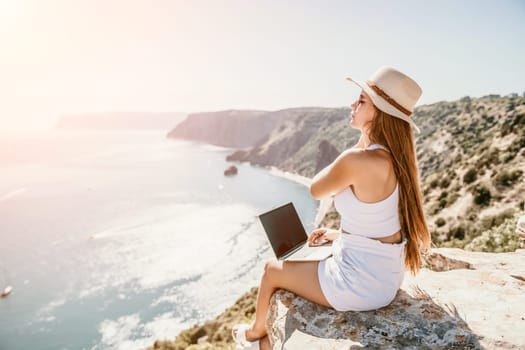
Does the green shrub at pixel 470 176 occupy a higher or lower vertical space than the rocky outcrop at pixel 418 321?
lower

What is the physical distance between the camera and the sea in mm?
22188

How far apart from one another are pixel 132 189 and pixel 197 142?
12293 cm

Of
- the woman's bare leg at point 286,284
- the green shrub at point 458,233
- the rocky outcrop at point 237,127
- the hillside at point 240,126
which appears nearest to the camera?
the woman's bare leg at point 286,284

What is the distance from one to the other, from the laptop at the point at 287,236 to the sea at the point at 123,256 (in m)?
20.1

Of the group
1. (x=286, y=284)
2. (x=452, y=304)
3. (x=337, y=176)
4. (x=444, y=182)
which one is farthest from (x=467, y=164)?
(x=337, y=176)

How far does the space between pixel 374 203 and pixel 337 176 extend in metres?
0.34

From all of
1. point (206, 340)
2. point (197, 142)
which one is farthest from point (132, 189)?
point (197, 142)

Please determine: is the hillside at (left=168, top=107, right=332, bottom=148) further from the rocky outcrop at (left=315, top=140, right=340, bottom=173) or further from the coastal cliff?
the coastal cliff

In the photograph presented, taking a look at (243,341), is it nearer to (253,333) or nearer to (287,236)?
(253,333)

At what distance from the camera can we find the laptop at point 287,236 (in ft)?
9.96

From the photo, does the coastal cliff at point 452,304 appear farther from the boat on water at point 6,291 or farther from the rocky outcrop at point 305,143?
the rocky outcrop at point 305,143

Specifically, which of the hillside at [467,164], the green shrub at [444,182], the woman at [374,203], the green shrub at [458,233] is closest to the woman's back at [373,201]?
the woman at [374,203]

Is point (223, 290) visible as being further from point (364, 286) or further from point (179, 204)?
point (179, 204)

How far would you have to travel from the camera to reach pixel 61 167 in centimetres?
10094
